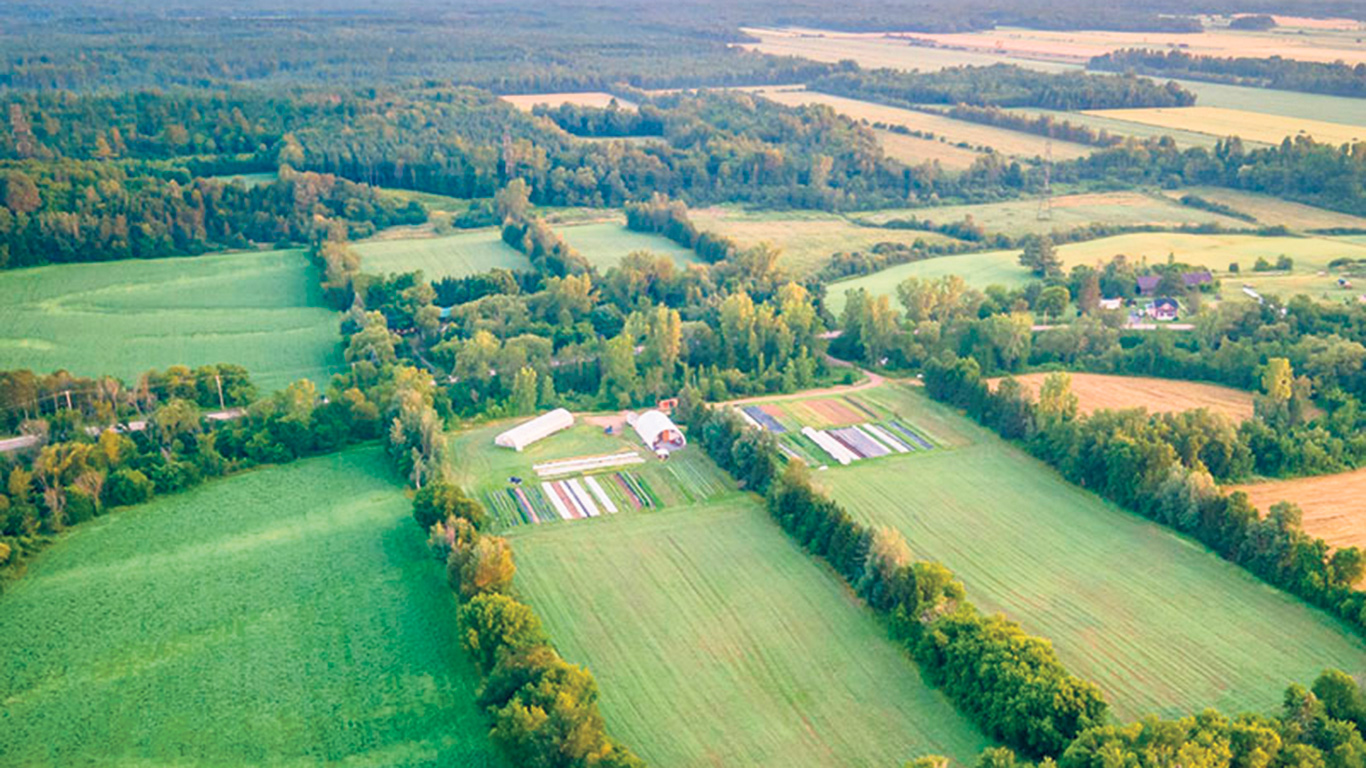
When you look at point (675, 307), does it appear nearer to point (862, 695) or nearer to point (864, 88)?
point (862, 695)

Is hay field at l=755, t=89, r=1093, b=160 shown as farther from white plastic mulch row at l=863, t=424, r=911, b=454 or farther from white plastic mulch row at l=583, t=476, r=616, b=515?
white plastic mulch row at l=583, t=476, r=616, b=515

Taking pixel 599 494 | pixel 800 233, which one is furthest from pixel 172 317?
pixel 800 233

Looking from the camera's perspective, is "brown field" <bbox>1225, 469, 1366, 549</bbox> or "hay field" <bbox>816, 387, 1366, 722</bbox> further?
"brown field" <bbox>1225, 469, 1366, 549</bbox>

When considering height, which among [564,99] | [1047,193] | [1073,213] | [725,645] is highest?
[564,99]

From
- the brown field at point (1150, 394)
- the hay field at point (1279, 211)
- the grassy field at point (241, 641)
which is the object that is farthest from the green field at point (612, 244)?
the hay field at point (1279, 211)

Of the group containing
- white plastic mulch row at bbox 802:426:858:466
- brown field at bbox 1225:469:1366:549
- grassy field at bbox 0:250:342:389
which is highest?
brown field at bbox 1225:469:1366:549

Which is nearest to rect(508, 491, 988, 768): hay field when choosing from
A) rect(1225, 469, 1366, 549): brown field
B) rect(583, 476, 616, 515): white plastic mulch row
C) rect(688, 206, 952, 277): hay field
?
rect(583, 476, 616, 515): white plastic mulch row

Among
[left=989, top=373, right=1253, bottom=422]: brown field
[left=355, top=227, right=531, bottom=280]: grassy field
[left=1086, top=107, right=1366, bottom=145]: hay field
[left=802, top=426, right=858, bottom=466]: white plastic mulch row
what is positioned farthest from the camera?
[left=1086, top=107, right=1366, bottom=145]: hay field

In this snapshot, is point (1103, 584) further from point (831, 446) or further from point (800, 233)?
point (800, 233)
